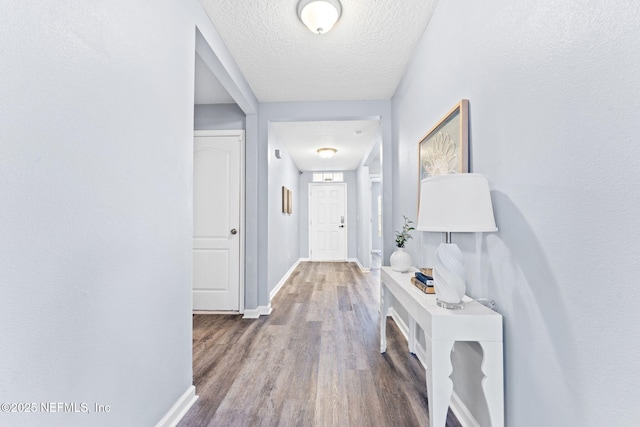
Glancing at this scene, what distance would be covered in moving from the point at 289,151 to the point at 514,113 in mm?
4561

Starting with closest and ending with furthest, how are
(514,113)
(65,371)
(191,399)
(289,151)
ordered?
1. (65,371)
2. (514,113)
3. (191,399)
4. (289,151)

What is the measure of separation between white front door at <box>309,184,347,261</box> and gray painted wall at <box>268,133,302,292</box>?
1.22 meters

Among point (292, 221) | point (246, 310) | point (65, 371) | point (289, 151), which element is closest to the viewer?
point (65, 371)

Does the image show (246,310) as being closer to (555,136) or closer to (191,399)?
(191,399)

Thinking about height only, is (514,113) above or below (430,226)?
above

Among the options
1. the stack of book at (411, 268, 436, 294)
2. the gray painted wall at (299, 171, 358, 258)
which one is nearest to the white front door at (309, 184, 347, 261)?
the gray painted wall at (299, 171, 358, 258)

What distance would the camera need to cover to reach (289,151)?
5.43 metres

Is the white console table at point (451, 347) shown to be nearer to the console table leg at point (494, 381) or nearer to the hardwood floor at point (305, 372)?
the console table leg at point (494, 381)

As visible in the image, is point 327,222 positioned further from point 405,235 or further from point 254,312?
point 405,235

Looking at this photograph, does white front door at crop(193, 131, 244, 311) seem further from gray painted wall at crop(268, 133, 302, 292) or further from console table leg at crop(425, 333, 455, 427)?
console table leg at crop(425, 333, 455, 427)

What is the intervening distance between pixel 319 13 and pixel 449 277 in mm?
1759

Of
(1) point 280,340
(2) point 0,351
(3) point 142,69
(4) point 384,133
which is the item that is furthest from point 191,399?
(4) point 384,133

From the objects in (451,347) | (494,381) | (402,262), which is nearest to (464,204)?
(451,347)

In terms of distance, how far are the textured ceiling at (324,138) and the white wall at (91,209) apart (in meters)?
2.54
